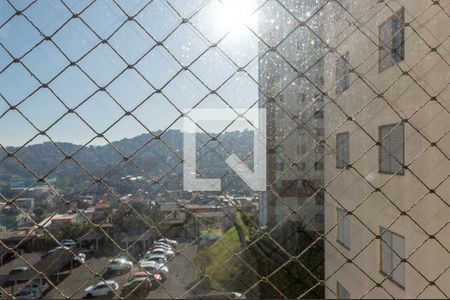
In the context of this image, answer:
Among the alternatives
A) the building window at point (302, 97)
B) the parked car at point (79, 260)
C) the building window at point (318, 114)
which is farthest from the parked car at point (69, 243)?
the building window at point (318, 114)

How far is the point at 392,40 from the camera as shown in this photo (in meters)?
1.78

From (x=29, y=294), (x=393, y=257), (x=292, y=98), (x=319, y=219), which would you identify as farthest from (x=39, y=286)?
(x=393, y=257)

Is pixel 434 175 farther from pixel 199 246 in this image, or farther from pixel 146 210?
pixel 146 210

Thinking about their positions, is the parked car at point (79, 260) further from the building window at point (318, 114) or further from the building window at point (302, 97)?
the building window at point (318, 114)

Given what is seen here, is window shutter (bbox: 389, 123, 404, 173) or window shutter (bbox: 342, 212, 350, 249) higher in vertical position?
window shutter (bbox: 389, 123, 404, 173)

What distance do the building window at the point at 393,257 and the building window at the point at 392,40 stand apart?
35.5 inches

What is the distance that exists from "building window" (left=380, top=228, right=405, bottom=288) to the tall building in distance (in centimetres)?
70

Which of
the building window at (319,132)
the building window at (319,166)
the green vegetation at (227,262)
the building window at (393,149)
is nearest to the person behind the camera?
the green vegetation at (227,262)

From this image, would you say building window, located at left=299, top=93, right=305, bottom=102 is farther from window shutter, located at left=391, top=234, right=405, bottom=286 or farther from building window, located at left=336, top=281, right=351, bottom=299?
building window, located at left=336, top=281, right=351, bottom=299

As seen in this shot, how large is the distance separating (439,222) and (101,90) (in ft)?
4.84

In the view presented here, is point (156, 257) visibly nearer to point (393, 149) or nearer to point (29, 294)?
point (29, 294)


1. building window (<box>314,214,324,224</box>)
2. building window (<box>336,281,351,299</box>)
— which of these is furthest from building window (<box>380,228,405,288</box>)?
building window (<box>336,281,351,299</box>)

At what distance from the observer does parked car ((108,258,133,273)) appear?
118 centimetres

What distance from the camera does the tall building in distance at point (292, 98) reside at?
116 cm
